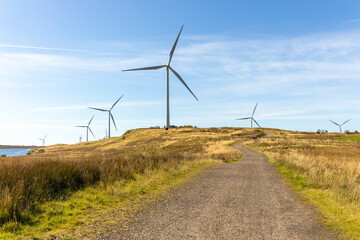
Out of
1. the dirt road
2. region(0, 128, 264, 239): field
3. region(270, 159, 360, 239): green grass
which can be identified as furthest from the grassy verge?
region(270, 159, 360, 239): green grass

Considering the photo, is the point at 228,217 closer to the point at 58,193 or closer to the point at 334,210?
the point at 334,210

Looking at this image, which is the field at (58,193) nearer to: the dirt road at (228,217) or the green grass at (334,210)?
the dirt road at (228,217)

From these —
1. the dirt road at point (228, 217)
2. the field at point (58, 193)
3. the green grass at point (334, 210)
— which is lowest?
the green grass at point (334, 210)

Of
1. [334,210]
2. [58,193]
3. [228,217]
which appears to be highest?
[58,193]

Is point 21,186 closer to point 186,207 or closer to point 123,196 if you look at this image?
point 123,196

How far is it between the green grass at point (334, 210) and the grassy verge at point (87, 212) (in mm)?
6308

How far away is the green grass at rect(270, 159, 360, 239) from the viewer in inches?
283

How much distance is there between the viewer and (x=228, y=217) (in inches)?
310

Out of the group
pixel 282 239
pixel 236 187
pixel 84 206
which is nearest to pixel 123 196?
pixel 84 206

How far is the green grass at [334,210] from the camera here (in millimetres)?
7199

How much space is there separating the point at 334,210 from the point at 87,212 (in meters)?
8.67

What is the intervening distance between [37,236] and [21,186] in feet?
9.82

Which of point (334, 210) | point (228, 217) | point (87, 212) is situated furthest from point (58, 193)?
point (334, 210)

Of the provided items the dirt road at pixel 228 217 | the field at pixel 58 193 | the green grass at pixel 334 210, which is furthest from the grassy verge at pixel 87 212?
the green grass at pixel 334 210
